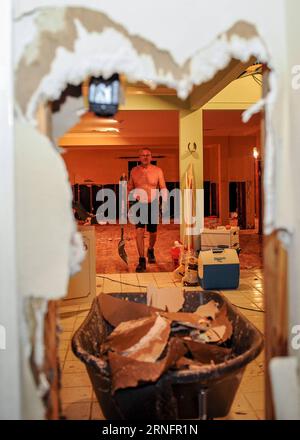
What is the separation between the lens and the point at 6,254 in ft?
4.57

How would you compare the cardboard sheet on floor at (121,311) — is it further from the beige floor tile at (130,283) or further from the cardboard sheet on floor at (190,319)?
the beige floor tile at (130,283)

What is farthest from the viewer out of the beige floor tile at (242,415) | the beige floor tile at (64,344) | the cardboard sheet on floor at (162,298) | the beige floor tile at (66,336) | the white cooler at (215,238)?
the white cooler at (215,238)

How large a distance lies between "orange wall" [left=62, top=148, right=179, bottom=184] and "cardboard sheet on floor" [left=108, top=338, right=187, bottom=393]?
10.4 meters

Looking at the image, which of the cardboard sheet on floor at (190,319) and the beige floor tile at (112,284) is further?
the beige floor tile at (112,284)

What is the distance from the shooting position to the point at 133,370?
1990 mm

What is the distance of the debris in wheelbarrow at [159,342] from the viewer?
6.54 feet

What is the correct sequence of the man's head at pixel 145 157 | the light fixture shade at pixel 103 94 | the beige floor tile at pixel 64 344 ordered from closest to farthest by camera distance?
the light fixture shade at pixel 103 94, the beige floor tile at pixel 64 344, the man's head at pixel 145 157

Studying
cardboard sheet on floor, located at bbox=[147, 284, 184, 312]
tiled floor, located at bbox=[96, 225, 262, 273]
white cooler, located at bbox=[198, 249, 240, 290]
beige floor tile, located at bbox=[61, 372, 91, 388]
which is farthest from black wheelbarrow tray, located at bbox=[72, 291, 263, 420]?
tiled floor, located at bbox=[96, 225, 262, 273]

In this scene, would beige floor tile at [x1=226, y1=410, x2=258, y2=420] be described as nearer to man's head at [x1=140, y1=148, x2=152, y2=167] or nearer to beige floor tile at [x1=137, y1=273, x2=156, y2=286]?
beige floor tile at [x1=137, y1=273, x2=156, y2=286]

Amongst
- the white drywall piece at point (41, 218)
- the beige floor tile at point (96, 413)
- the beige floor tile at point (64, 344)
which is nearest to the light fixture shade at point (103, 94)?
the white drywall piece at point (41, 218)

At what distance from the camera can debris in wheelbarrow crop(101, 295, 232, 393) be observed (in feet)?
6.54

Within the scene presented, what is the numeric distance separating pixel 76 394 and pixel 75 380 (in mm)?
198

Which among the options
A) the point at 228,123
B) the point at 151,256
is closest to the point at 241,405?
the point at 151,256

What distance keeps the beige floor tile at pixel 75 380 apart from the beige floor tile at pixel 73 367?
0.05 meters
